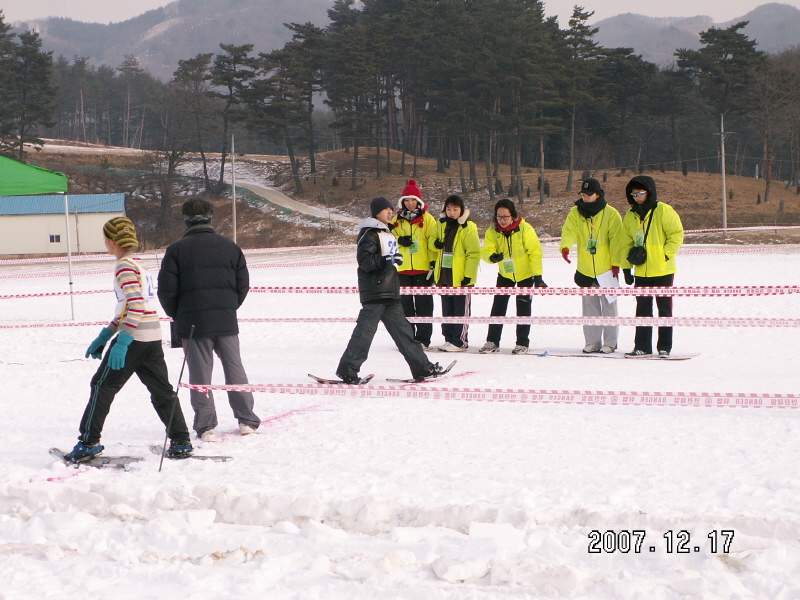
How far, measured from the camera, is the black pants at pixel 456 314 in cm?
890

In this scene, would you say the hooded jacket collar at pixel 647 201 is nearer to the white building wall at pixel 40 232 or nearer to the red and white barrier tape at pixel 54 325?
the red and white barrier tape at pixel 54 325

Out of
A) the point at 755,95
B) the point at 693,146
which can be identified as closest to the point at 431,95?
the point at 755,95

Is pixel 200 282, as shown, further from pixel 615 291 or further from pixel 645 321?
pixel 615 291

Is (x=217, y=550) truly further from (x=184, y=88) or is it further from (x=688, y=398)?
→ (x=184, y=88)

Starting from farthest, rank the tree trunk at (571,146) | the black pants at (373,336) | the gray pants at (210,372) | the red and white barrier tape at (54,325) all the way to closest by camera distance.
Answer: the tree trunk at (571,146) < the red and white barrier tape at (54,325) < the black pants at (373,336) < the gray pants at (210,372)

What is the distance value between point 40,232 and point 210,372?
50827 millimetres

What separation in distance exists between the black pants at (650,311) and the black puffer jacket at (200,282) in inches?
181

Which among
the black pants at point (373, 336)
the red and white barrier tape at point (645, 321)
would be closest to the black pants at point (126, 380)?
the black pants at point (373, 336)

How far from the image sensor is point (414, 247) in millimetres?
8914

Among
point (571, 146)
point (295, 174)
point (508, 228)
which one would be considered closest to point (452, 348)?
point (508, 228)

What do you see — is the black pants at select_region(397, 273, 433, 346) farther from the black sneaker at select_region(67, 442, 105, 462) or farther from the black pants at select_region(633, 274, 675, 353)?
the black sneaker at select_region(67, 442, 105, 462)

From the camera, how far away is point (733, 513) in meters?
3.79

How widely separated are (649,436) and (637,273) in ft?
10.9

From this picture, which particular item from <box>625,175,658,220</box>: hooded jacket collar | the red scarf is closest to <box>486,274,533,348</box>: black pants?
the red scarf
